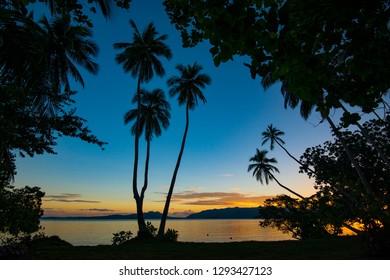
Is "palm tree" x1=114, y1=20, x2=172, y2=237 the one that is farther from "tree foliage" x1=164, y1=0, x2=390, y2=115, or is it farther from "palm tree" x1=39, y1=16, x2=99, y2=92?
"tree foliage" x1=164, y1=0, x2=390, y2=115

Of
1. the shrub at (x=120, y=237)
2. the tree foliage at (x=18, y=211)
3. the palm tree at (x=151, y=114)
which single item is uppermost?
the palm tree at (x=151, y=114)

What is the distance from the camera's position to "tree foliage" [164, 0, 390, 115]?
263 centimetres

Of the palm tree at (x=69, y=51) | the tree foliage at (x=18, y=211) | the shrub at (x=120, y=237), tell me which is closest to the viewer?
the tree foliage at (x=18, y=211)

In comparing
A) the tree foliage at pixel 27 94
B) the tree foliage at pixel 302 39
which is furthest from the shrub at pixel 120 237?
the tree foliage at pixel 302 39

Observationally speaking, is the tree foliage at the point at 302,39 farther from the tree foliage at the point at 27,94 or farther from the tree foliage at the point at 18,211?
the tree foliage at the point at 18,211

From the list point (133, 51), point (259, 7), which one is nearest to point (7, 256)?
point (259, 7)

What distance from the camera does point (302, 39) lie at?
113 inches

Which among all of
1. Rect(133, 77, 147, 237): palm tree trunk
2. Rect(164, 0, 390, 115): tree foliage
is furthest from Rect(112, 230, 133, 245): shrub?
Rect(164, 0, 390, 115): tree foliage

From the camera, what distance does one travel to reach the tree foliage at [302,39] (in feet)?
8.63

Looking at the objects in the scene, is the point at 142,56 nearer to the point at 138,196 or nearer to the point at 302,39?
the point at 138,196

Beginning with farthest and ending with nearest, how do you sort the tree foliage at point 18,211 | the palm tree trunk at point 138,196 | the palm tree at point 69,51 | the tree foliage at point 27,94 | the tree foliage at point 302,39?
the palm tree trunk at point 138,196 < the palm tree at point 69,51 < the tree foliage at point 18,211 < the tree foliage at point 27,94 < the tree foliage at point 302,39

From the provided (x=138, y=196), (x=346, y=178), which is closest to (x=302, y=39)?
(x=346, y=178)
